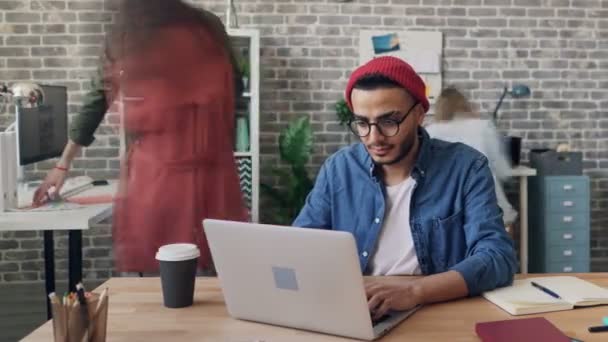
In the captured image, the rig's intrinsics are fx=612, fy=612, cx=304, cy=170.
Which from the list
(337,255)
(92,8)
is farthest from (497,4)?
(337,255)

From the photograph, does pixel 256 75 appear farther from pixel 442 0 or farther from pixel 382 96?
pixel 382 96

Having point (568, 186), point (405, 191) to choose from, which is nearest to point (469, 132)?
point (568, 186)

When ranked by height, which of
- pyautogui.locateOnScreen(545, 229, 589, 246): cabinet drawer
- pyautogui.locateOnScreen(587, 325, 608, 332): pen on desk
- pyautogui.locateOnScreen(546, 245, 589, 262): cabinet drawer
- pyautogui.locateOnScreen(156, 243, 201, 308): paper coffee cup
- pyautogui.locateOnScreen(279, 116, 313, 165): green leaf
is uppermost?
pyautogui.locateOnScreen(279, 116, 313, 165): green leaf

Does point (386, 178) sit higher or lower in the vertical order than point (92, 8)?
lower

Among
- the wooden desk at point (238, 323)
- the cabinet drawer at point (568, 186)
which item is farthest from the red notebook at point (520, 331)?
the cabinet drawer at point (568, 186)

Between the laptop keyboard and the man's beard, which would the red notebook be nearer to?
the laptop keyboard

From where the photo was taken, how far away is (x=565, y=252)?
4051mm

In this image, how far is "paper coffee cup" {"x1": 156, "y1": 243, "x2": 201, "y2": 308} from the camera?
1.32 meters

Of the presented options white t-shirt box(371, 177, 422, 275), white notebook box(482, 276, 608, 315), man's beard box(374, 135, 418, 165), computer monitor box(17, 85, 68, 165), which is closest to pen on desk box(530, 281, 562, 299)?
white notebook box(482, 276, 608, 315)

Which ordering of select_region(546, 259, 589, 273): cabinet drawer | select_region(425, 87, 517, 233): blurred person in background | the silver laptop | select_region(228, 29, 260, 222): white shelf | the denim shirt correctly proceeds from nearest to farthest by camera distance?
the silver laptop < the denim shirt < select_region(425, 87, 517, 233): blurred person in background < select_region(228, 29, 260, 222): white shelf < select_region(546, 259, 589, 273): cabinet drawer

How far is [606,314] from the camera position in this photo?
4.10 feet

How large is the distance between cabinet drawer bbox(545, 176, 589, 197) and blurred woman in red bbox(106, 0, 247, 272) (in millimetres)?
2503

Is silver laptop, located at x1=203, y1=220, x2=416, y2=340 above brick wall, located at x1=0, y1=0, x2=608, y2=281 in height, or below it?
below

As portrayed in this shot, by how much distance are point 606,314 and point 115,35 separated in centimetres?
172
